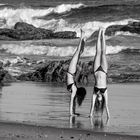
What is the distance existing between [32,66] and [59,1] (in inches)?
1477

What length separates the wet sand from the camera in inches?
402

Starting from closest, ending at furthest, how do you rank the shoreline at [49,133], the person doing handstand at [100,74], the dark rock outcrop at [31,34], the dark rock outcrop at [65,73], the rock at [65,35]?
the shoreline at [49,133] < the person doing handstand at [100,74] < the dark rock outcrop at [65,73] < the rock at [65,35] < the dark rock outcrop at [31,34]

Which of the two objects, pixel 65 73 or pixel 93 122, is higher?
pixel 65 73

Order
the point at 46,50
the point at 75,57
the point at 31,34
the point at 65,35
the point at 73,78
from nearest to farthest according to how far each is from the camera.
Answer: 1. the point at 75,57
2. the point at 73,78
3. the point at 46,50
4. the point at 65,35
5. the point at 31,34

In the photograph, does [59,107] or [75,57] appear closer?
[75,57]

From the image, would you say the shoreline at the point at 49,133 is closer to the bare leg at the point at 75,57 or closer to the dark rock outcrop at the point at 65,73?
the bare leg at the point at 75,57

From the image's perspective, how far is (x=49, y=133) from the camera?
10211mm

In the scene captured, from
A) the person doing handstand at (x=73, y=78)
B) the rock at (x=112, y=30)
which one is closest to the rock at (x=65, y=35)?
the rock at (x=112, y=30)

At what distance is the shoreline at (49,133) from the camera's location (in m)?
9.82

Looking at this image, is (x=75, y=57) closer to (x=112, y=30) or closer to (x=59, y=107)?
(x=59, y=107)

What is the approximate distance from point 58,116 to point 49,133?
7.75ft

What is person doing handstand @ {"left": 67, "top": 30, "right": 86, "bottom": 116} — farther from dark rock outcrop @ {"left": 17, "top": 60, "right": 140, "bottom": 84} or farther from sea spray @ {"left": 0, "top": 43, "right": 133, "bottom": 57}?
sea spray @ {"left": 0, "top": 43, "right": 133, "bottom": 57}

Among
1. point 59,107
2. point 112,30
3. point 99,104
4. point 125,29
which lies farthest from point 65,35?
point 99,104

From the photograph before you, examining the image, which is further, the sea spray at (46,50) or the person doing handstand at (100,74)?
the sea spray at (46,50)
